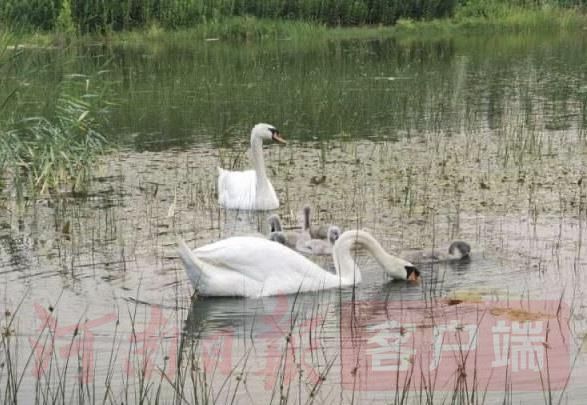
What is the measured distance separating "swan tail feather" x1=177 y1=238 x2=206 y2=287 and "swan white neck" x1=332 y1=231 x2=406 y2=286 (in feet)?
3.70

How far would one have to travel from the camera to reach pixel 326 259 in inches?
392

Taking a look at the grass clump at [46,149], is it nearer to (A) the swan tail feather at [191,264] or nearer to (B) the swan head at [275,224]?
(B) the swan head at [275,224]

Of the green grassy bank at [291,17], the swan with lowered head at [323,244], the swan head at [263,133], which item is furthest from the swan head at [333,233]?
the green grassy bank at [291,17]

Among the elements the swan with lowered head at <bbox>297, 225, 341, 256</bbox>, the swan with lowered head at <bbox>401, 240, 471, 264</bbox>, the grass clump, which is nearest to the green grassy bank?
the grass clump

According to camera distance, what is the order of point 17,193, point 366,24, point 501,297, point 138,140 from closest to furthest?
point 501,297 → point 17,193 → point 138,140 → point 366,24

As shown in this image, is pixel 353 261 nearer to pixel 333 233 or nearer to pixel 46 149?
pixel 333 233

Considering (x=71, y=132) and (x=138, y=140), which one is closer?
(x=71, y=132)

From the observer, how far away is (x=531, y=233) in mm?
9977

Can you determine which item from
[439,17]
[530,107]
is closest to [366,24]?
[439,17]

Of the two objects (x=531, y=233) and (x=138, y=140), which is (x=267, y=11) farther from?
(x=531, y=233)

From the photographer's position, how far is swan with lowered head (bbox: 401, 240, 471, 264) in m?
9.30

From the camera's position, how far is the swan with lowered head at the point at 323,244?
991cm

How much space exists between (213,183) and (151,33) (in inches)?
748

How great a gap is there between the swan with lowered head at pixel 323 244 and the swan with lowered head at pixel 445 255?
74 cm
